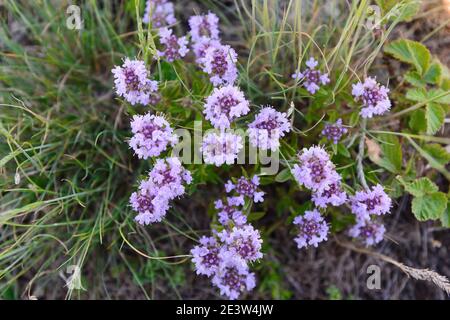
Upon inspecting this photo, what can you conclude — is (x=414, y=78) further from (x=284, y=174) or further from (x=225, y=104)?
(x=225, y=104)

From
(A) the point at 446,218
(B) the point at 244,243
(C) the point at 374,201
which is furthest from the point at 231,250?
(A) the point at 446,218

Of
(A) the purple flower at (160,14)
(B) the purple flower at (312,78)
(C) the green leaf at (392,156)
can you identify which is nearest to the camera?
(B) the purple flower at (312,78)

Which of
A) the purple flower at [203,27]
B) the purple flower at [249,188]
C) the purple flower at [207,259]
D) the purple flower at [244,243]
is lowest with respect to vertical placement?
the purple flower at [207,259]

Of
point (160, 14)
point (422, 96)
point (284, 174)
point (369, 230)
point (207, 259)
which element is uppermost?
point (160, 14)

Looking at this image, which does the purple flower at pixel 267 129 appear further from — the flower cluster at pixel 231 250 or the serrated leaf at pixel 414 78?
the serrated leaf at pixel 414 78

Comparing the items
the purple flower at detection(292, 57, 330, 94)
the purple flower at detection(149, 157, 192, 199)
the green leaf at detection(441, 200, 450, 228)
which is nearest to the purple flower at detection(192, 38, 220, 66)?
the purple flower at detection(292, 57, 330, 94)

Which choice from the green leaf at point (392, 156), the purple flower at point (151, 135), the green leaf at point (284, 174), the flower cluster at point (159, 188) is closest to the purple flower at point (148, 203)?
the flower cluster at point (159, 188)

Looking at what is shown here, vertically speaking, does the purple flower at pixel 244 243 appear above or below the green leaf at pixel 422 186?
below
